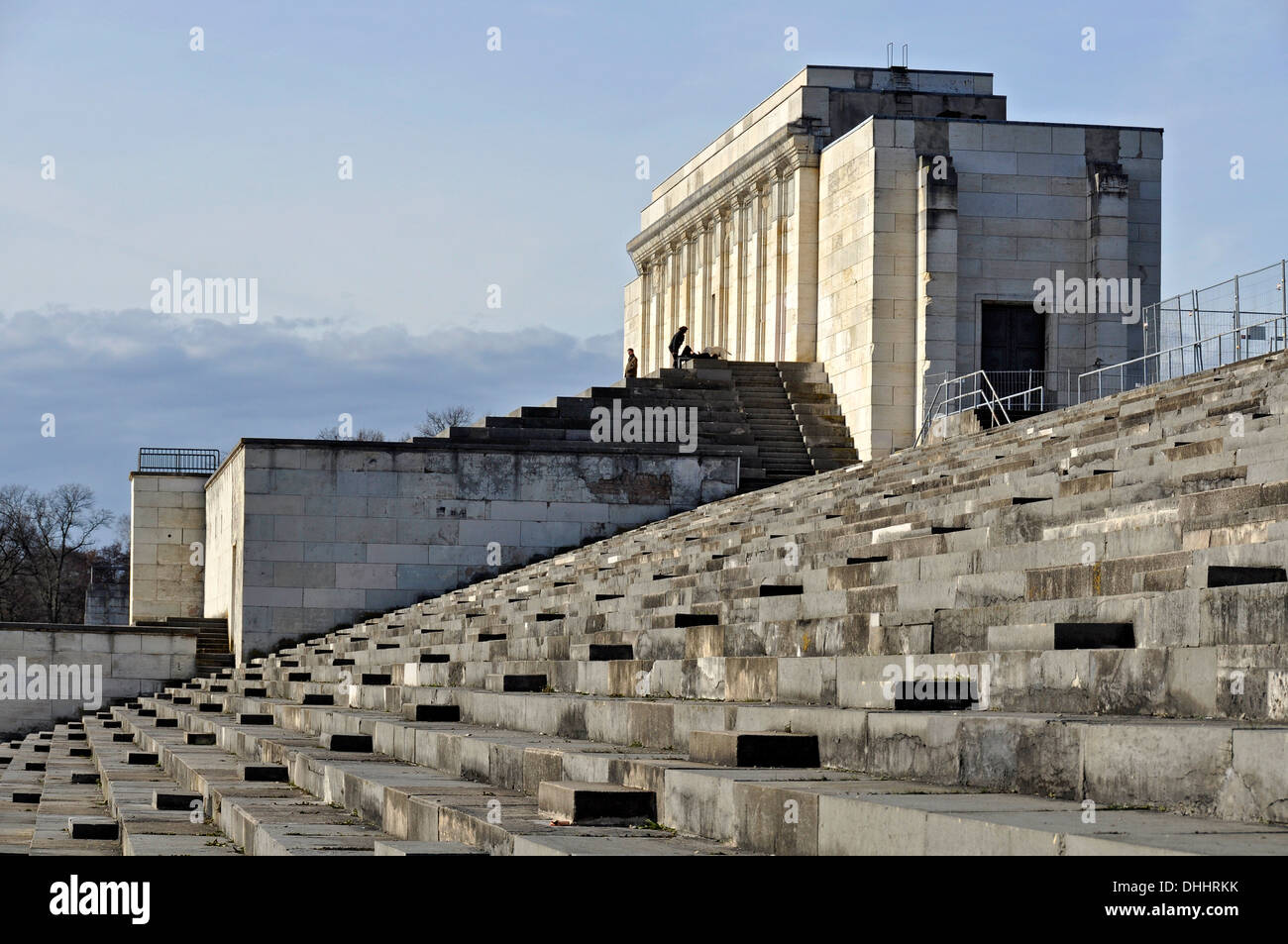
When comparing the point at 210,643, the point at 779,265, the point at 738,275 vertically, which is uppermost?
the point at 738,275

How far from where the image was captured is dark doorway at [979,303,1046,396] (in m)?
32.3

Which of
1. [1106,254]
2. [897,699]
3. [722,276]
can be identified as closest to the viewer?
[897,699]

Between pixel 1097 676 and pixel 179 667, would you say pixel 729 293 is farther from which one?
pixel 1097 676

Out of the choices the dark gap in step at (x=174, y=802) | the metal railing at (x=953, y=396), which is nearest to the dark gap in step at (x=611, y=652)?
the dark gap in step at (x=174, y=802)

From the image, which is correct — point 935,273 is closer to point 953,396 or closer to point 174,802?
point 953,396

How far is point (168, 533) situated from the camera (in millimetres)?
39250

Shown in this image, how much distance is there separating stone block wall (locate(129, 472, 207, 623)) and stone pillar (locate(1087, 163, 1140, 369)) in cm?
1995

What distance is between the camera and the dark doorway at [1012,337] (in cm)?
3234

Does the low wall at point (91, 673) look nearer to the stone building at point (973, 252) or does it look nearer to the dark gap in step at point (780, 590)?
the stone building at point (973, 252)

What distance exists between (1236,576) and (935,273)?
86.2 feet

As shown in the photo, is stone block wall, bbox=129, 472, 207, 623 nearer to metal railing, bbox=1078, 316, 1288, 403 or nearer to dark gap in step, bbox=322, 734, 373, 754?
metal railing, bbox=1078, 316, 1288, 403

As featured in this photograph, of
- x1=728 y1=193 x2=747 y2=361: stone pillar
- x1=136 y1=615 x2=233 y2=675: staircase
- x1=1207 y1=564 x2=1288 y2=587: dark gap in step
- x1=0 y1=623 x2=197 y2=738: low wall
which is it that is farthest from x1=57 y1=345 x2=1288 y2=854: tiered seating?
x1=728 y1=193 x2=747 y2=361: stone pillar

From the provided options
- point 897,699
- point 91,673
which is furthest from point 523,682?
point 91,673
